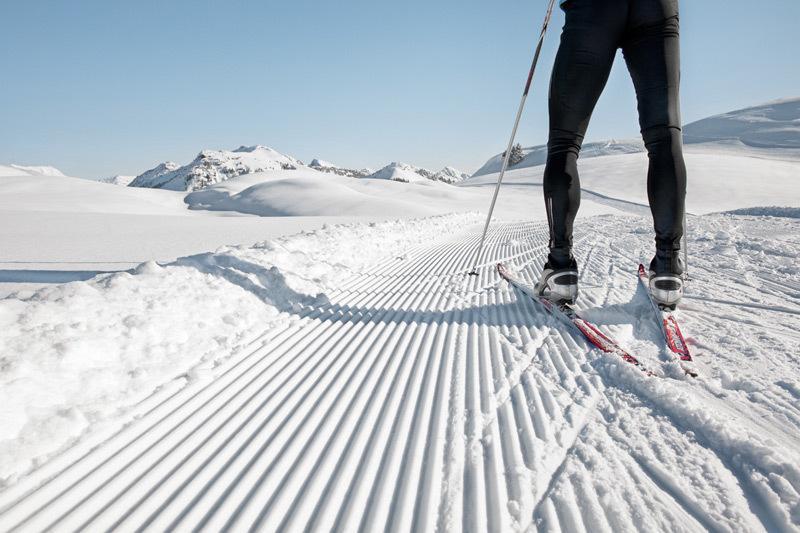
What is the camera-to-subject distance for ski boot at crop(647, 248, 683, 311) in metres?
2.04

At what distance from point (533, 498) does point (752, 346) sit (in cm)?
133

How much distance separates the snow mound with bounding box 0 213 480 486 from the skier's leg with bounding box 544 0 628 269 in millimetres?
1577

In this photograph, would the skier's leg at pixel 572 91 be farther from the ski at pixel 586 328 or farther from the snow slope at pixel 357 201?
the snow slope at pixel 357 201

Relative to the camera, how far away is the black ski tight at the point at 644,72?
1980 millimetres

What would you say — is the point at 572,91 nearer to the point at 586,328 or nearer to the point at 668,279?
the point at 668,279

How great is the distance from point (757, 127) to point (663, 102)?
105 metres

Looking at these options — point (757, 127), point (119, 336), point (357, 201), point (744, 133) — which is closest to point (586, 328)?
point (119, 336)

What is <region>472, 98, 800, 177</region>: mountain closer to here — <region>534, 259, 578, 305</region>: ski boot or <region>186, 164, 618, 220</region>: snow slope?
<region>186, 164, 618, 220</region>: snow slope

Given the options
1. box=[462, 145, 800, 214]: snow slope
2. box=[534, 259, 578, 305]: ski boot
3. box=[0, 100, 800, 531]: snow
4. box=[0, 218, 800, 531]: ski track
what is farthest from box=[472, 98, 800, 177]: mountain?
box=[0, 218, 800, 531]: ski track

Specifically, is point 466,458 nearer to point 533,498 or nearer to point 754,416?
point 533,498

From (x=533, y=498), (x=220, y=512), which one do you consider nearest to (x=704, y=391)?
(x=533, y=498)

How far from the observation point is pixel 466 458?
110cm

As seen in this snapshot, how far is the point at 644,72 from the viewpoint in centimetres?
203

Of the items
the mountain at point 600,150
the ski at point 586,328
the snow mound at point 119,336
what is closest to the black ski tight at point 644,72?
the ski at point 586,328
